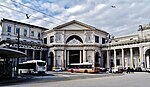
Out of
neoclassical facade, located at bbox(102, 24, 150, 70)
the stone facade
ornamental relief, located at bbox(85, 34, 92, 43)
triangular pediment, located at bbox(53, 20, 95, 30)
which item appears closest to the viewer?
neoclassical facade, located at bbox(102, 24, 150, 70)

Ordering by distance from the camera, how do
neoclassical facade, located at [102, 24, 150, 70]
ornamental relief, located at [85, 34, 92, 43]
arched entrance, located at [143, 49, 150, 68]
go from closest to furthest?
neoclassical facade, located at [102, 24, 150, 70] → arched entrance, located at [143, 49, 150, 68] → ornamental relief, located at [85, 34, 92, 43]

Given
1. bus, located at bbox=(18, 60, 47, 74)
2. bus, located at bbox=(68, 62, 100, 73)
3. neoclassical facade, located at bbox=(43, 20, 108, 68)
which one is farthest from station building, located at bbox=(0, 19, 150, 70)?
bus, located at bbox=(18, 60, 47, 74)

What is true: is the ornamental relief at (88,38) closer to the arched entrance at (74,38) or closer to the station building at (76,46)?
the station building at (76,46)

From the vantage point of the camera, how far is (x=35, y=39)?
73000 mm

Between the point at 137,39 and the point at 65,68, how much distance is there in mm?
24559

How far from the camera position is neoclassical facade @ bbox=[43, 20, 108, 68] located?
224 feet

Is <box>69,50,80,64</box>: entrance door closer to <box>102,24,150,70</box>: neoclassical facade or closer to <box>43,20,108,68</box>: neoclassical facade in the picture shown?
<box>43,20,108,68</box>: neoclassical facade

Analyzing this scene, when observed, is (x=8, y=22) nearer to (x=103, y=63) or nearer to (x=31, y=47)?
(x=31, y=47)

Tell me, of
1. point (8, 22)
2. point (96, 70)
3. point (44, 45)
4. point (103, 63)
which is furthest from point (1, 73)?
point (103, 63)

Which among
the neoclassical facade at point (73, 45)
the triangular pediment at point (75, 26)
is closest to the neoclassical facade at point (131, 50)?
the neoclassical facade at point (73, 45)

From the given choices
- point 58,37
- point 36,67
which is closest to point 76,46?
point 58,37

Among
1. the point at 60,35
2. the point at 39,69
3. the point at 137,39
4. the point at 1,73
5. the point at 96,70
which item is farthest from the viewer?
the point at 60,35

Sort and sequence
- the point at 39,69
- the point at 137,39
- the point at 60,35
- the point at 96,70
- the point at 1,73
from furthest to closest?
the point at 60,35 → the point at 137,39 → the point at 96,70 → the point at 39,69 → the point at 1,73

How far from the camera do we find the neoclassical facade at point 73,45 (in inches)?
2682
